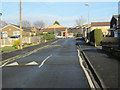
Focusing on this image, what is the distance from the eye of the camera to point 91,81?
7.89 metres

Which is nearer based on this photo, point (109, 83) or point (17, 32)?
point (109, 83)

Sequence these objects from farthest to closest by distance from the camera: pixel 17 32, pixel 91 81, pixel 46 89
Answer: pixel 17 32, pixel 91 81, pixel 46 89

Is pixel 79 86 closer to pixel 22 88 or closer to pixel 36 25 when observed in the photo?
pixel 22 88

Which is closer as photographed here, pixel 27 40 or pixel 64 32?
pixel 27 40

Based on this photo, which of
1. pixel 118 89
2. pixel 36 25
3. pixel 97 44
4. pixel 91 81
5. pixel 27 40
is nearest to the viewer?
pixel 118 89

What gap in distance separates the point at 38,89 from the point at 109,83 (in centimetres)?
257

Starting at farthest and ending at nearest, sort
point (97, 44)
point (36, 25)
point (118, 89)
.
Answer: point (36, 25)
point (97, 44)
point (118, 89)

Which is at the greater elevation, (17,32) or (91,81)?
(17,32)

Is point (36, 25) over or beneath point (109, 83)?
over

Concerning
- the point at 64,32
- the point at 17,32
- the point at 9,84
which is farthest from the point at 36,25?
the point at 9,84

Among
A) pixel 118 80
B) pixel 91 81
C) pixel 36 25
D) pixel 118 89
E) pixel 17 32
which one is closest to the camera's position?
pixel 118 89

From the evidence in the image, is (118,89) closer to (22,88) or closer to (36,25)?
(22,88)

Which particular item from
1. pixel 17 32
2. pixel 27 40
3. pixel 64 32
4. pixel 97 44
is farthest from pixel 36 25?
pixel 97 44

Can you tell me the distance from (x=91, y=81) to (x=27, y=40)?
3948 centimetres
